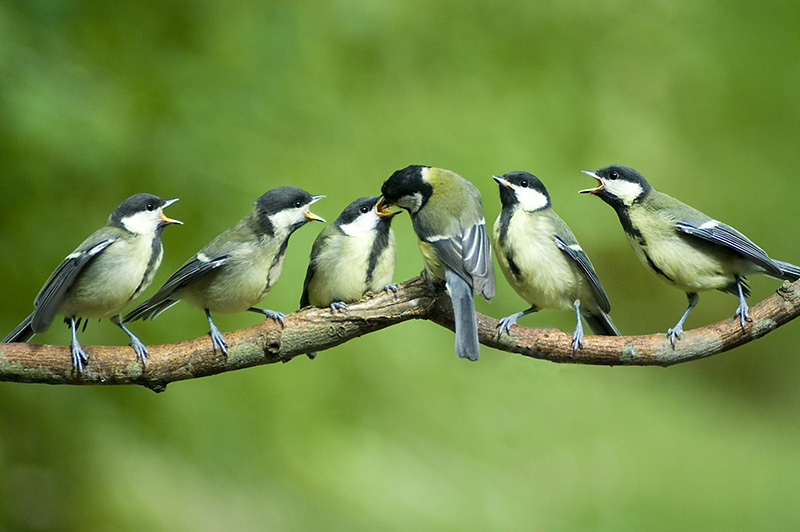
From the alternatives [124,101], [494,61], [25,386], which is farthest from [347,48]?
[25,386]

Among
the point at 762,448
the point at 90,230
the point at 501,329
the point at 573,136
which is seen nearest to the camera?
the point at 501,329

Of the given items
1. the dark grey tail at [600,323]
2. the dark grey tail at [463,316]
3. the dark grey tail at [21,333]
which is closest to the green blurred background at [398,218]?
the dark grey tail at [600,323]

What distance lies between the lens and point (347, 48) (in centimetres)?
393

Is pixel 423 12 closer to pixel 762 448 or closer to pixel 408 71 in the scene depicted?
pixel 408 71

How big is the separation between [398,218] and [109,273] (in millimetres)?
1908

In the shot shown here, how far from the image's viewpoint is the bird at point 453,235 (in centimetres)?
155

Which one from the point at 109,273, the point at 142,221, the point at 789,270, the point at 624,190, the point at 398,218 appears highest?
the point at 624,190

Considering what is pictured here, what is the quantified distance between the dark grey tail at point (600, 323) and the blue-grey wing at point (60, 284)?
51.7 inches

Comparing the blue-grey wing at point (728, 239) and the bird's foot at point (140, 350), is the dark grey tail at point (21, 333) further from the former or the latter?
the blue-grey wing at point (728, 239)

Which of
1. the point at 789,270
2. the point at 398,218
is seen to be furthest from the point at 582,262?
the point at 398,218

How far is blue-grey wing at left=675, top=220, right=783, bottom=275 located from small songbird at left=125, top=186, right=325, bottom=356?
3.00ft

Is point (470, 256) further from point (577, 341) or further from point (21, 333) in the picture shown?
point (21, 333)

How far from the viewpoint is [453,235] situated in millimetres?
1664

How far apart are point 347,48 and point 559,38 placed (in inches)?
47.6
